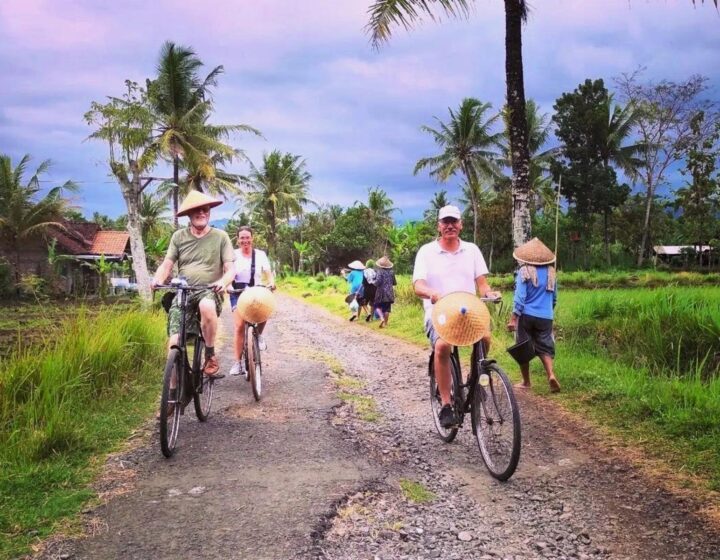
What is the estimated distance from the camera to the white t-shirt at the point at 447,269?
14.0ft

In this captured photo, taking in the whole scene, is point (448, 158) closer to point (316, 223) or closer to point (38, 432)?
point (316, 223)

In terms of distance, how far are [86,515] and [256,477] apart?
1.01m

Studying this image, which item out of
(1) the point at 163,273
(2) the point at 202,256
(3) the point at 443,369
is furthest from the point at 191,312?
(3) the point at 443,369

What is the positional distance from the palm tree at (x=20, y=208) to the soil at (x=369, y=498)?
88.9 ft

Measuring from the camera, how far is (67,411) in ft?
15.2

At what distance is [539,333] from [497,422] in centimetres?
276

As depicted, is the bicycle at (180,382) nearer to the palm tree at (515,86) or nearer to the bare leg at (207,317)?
the bare leg at (207,317)

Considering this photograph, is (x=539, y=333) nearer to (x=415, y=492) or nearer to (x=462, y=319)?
(x=462, y=319)

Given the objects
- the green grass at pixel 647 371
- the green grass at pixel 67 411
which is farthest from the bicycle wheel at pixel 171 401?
the green grass at pixel 647 371

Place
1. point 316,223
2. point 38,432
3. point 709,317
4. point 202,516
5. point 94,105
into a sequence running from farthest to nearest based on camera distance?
point 316,223 < point 94,105 < point 709,317 < point 38,432 < point 202,516

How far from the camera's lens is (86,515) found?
321cm

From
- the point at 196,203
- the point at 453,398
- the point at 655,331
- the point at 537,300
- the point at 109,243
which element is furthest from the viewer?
the point at 109,243

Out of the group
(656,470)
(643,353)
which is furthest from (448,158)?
→ (656,470)

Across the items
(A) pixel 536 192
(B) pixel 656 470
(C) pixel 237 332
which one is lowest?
(B) pixel 656 470
